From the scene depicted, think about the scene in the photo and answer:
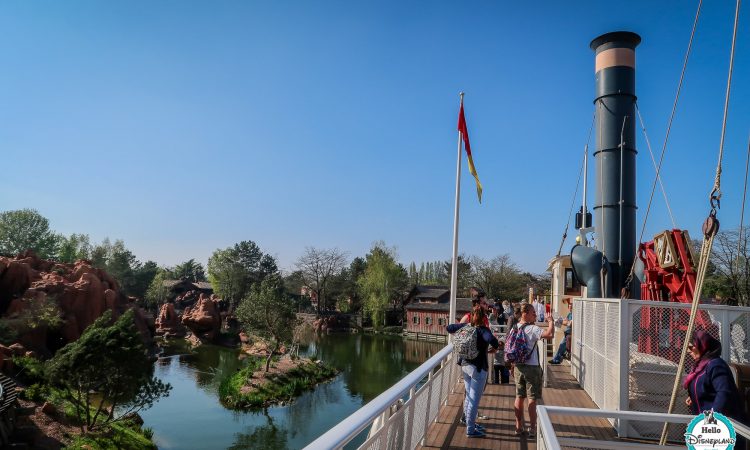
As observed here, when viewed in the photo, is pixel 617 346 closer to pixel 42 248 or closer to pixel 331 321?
pixel 331 321

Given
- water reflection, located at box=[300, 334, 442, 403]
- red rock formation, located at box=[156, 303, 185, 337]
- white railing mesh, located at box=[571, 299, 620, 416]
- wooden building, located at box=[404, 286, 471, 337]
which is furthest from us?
wooden building, located at box=[404, 286, 471, 337]

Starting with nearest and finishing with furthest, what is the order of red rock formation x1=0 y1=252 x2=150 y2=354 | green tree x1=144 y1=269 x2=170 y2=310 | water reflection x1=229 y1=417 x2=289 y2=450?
water reflection x1=229 y1=417 x2=289 y2=450
red rock formation x1=0 y1=252 x2=150 y2=354
green tree x1=144 y1=269 x2=170 y2=310

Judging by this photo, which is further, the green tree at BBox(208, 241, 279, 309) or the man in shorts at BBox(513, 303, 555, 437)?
the green tree at BBox(208, 241, 279, 309)

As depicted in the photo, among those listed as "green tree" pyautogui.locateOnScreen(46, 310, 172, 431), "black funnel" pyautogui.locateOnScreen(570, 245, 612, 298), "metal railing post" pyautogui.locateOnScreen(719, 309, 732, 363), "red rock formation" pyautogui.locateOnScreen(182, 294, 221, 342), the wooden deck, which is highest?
"black funnel" pyautogui.locateOnScreen(570, 245, 612, 298)

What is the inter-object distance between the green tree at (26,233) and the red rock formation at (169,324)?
78.2 ft

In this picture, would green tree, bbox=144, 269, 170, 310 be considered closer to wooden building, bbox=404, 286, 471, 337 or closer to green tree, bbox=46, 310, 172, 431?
wooden building, bbox=404, 286, 471, 337

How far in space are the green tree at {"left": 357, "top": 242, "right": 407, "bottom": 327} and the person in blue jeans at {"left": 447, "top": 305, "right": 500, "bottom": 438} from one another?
188 feet

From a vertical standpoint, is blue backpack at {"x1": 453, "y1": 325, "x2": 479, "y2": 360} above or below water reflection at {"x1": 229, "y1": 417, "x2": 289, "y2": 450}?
above

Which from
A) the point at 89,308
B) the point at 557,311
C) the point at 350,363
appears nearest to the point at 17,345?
the point at 89,308

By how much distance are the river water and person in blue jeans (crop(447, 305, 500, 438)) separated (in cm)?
1640

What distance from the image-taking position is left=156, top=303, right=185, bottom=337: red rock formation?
51.0 metres

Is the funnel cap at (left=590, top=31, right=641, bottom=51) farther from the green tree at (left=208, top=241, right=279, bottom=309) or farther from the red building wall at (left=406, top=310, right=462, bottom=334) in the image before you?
the green tree at (left=208, top=241, right=279, bottom=309)

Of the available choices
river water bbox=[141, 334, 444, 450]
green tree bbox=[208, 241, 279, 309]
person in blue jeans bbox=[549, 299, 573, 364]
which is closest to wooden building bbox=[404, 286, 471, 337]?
river water bbox=[141, 334, 444, 450]

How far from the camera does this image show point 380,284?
65.4 metres
